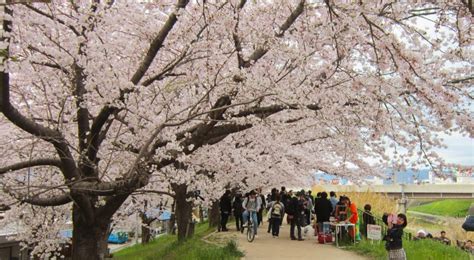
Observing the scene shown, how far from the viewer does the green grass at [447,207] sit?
194 ft

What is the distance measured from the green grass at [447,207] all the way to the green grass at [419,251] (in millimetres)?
49788

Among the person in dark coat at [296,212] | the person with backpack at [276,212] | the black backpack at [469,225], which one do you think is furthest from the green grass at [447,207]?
the black backpack at [469,225]

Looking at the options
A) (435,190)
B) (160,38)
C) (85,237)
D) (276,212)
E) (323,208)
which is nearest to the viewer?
(160,38)

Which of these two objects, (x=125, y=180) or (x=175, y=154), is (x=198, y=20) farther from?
(x=125, y=180)

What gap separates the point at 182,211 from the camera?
15.9 meters

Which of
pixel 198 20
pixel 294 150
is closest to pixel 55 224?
pixel 294 150

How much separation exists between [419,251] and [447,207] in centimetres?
6511

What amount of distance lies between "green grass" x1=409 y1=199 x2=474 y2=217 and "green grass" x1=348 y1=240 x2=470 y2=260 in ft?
163

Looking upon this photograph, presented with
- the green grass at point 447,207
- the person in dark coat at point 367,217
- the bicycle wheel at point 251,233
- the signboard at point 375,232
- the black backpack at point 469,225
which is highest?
the black backpack at point 469,225

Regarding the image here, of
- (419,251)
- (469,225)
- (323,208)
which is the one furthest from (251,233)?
(469,225)

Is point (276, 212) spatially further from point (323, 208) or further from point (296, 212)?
point (323, 208)

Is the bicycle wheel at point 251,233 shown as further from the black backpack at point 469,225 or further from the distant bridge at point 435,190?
the distant bridge at point 435,190

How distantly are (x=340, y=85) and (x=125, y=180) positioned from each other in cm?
403

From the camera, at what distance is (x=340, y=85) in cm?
817
